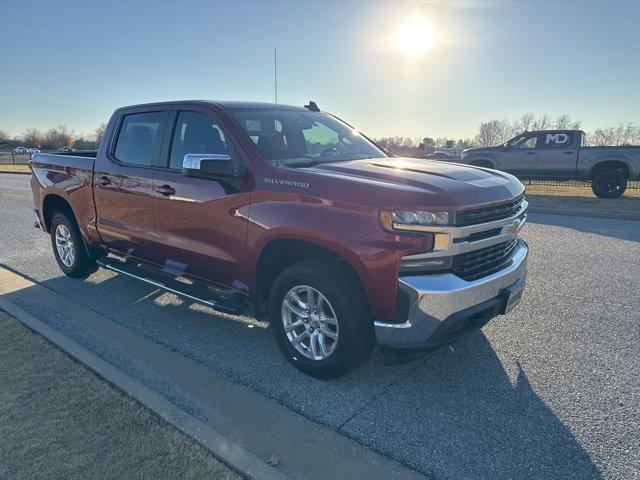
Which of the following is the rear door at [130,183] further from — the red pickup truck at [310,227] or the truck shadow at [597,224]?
the truck shadow at [597,224]

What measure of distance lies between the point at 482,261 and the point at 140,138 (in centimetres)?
361

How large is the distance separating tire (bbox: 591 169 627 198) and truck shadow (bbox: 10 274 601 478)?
1255 centimetres

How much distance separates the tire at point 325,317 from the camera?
3145 millimetres

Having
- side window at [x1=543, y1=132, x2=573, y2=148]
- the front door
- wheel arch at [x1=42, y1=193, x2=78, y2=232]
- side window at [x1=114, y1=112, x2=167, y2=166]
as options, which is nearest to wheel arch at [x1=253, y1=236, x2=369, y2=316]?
the front door

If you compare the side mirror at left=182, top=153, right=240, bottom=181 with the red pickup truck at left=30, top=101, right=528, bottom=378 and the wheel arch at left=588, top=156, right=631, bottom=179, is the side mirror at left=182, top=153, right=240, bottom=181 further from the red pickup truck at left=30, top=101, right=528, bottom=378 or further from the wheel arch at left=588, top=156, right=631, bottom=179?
the wheel arch at left=588, top=156, right=631, bottom=179

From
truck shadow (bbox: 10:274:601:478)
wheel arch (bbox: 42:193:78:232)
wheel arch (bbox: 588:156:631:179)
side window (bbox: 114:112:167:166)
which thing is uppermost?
side window (bbox: 114:112:167:166)

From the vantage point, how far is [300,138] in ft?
13.9

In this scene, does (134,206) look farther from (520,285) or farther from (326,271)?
(520,285)

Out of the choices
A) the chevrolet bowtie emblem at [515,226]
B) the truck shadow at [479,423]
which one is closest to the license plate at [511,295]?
the chevrolet bowtie emblem at [515,226]

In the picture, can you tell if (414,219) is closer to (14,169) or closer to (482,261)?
(482,261)

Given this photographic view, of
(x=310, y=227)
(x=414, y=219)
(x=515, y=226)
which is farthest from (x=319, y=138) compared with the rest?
(x=515, y=226)

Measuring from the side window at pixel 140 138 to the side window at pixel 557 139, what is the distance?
1396 cm

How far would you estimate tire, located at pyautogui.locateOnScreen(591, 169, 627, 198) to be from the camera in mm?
13992

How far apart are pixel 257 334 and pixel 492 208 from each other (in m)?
2.33
